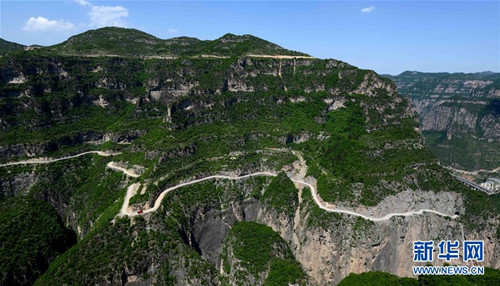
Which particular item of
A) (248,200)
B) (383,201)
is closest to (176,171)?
(248,200)

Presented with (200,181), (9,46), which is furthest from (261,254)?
(9,46)

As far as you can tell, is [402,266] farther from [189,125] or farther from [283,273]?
[189,125]

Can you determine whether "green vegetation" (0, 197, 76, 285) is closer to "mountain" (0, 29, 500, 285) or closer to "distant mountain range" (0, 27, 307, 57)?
"mountain" (0, 29, 500, 285)

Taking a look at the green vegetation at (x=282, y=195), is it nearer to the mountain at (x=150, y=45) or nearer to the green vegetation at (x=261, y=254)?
the green vegetation at (x=261, y=254)

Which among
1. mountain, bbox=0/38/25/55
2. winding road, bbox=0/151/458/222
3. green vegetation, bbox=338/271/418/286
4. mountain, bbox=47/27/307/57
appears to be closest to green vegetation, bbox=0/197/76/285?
winding road, bbox=0/151/458/222

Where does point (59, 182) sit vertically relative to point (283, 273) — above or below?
above

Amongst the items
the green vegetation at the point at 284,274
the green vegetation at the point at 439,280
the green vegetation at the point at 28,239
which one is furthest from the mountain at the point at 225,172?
the green vegetation at the point at 439,280

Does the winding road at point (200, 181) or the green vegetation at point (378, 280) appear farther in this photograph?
the winding road at point (200, 181)
